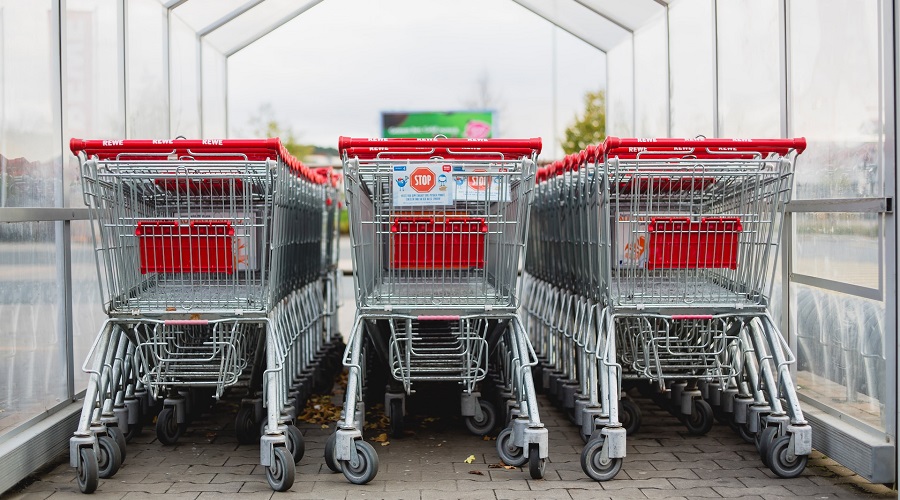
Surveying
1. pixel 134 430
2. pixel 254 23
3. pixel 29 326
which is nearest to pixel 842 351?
pixel 134 430

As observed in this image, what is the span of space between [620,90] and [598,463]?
5357 mm

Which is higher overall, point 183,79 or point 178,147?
point 183,79

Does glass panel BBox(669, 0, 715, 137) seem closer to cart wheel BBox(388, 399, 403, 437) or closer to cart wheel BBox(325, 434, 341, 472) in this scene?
cart wheel BBox(388, 399, 403, 437)

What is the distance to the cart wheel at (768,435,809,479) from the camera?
4.63 meters

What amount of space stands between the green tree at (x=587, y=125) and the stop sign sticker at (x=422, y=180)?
19001 mm

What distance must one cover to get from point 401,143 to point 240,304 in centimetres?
116

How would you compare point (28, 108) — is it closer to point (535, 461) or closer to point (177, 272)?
point (177, 272)

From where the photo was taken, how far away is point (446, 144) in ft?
16.2

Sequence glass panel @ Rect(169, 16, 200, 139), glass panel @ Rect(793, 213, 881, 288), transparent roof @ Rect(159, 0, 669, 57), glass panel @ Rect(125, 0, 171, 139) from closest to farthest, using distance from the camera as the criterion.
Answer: glass panel @ Rect(793, 213, 881, 288)
glass panel @ Rect(125, 0, 171, 139)
glass panel @ Rect(169, 16, 200, 139)
transparent roof @ Rect(159, 0, 669, 57)

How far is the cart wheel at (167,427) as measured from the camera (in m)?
5.40

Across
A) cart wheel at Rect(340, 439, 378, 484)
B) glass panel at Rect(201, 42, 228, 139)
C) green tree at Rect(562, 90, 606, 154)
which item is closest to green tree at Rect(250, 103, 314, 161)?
green tree at Rect(562, 90, 606, 154)

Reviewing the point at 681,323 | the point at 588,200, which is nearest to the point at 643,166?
the point at 588,200

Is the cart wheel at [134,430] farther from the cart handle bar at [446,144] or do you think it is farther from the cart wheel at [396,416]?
the cart handle bar at [446,144]

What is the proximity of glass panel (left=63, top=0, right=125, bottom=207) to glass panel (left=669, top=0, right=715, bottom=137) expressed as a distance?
4.11 m
